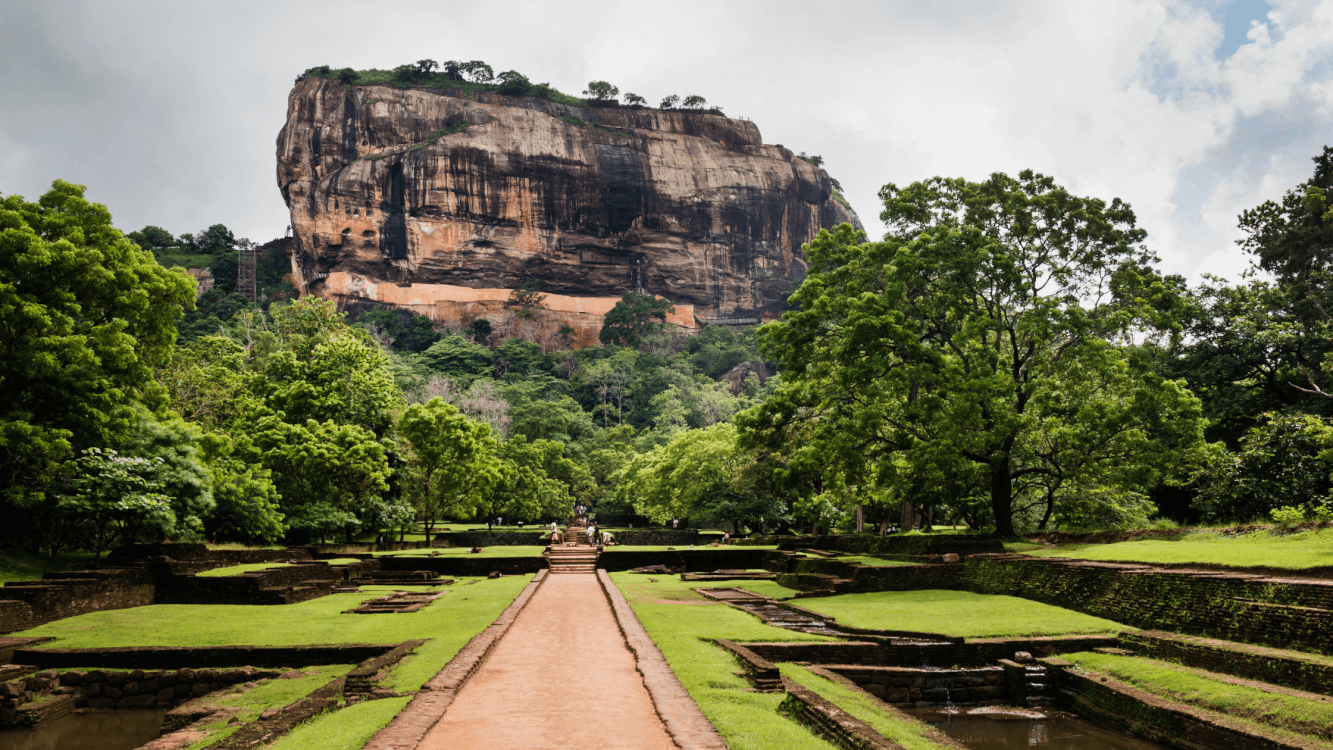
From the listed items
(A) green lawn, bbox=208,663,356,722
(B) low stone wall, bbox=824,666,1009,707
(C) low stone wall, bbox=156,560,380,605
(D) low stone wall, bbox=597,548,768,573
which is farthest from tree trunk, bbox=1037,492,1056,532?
(C) low stone wall, bbox=156,560,380,605

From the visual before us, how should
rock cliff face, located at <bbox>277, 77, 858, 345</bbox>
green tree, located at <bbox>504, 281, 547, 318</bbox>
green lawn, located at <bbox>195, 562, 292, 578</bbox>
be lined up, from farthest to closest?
1. green tree, located at <bbox>504, 281, 547, 318</bbox>
2. rock cliff face, located at <bbox>277, 77, 858, 345</bbox>
3. green lawn, located at <bbox>195, 562, 292, 578</bbox>

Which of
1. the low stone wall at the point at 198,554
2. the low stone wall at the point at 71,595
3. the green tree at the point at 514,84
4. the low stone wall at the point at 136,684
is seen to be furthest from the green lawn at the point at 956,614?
the green tree at the point at 514,84

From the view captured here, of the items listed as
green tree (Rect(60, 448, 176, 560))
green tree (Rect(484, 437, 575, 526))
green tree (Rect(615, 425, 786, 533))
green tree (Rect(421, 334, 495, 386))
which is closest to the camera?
green tree (Rect(60, 448, 176, 560))

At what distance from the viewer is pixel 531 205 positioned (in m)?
89.2

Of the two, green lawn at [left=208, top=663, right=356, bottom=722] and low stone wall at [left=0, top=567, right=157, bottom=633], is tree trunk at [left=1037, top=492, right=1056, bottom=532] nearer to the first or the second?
green lawn at [left=208, top=663, right=356, bottom=722]

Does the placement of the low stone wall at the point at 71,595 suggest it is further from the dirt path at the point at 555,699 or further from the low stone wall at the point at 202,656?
the dirt path at the point at 555,699

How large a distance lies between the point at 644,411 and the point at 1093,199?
55498 mm

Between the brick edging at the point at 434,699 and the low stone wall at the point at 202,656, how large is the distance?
5.58ft

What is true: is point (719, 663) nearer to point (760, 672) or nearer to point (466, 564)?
point (760, 672)

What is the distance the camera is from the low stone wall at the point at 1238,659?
766 cm

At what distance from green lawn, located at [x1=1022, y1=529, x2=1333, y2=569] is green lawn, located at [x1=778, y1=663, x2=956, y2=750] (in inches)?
229

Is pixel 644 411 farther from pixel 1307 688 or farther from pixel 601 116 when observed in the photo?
pixel 1307 688

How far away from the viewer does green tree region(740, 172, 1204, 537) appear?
57.2 ft

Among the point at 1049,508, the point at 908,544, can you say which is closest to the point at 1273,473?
the point at 1049,508
